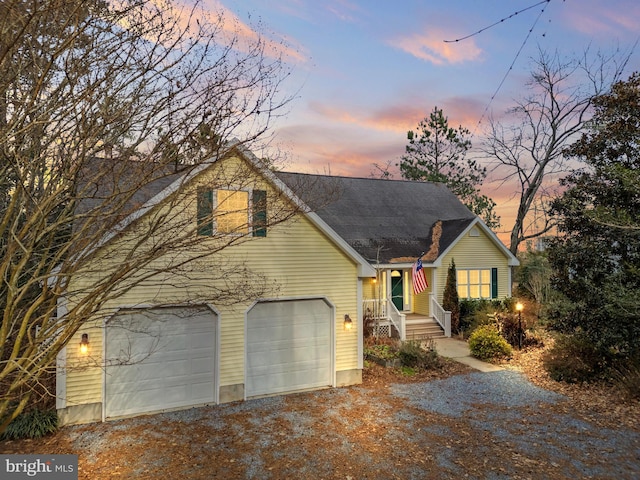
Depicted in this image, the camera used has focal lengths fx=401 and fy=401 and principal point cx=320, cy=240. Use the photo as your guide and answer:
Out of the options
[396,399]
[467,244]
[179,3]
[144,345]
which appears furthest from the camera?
[467,244]

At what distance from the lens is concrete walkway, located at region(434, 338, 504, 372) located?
42.6 feet

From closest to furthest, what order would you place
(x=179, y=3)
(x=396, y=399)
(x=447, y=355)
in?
(x=179, y=3), (x=396, y=399), (x=447, y=355)

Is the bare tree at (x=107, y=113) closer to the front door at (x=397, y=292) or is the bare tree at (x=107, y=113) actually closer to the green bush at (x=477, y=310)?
the green bush at (x=477, y=310)

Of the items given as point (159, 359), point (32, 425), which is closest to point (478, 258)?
point (159, 359)

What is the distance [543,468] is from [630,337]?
5793 millimetres

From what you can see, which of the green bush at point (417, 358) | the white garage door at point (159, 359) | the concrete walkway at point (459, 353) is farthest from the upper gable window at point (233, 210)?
the concrete walkway at point (459, 353)

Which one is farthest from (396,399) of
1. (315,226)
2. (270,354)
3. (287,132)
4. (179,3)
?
(179,3)

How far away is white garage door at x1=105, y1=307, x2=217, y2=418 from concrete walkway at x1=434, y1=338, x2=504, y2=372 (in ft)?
28.0

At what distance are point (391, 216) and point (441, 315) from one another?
19.0ft

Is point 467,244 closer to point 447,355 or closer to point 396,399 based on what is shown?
point 447,355

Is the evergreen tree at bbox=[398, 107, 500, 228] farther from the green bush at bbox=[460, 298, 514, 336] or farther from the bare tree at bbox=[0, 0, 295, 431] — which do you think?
the bare tree at bbox=[0, 0, 295, 431]

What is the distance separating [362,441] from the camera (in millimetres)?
7715

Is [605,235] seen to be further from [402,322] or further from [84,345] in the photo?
[84,345]

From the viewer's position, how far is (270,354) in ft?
33.6
